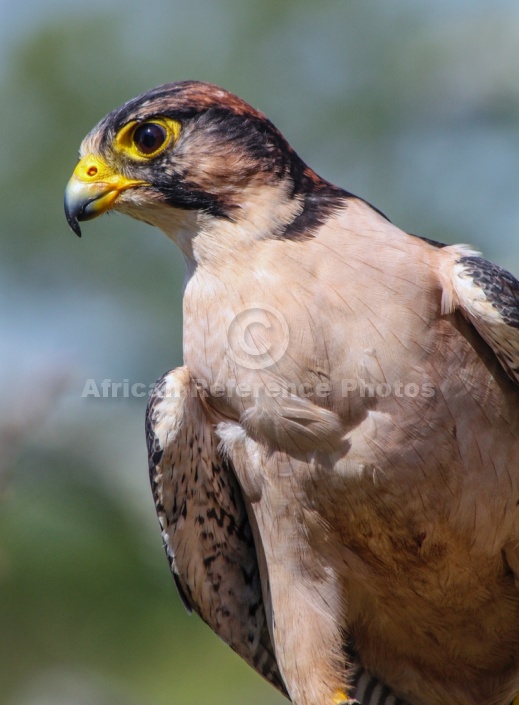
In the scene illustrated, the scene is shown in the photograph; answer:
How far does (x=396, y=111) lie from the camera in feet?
39.1

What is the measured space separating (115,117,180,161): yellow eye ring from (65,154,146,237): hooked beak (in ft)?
0.36

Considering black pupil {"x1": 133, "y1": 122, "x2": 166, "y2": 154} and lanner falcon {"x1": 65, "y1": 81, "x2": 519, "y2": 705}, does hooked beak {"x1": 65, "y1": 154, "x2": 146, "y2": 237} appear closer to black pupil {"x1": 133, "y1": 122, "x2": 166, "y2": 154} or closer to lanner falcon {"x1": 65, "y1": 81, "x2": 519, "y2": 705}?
lanner falcon {"x1": 65, "y1": 81, "x2": 519, "y2": 705}

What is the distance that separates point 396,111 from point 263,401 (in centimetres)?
899

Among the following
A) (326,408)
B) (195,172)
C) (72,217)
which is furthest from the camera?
(72,217)

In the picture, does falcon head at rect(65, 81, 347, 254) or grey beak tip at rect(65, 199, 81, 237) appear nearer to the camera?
falcon head at rect(65, 81, 347, 254)

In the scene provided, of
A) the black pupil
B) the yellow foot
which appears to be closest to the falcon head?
the black pupil

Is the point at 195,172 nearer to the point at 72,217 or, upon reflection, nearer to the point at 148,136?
the point at 148,136

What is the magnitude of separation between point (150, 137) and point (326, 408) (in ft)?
4.21

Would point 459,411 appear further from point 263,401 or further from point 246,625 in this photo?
point 246,625

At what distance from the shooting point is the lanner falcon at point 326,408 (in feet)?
11.8

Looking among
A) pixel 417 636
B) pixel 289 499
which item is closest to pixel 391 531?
pixel 289 499

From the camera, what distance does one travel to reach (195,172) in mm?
3881

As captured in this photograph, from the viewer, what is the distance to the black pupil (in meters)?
3.93

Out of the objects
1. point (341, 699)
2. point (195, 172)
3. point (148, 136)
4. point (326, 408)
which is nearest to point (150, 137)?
point (148, 136)
